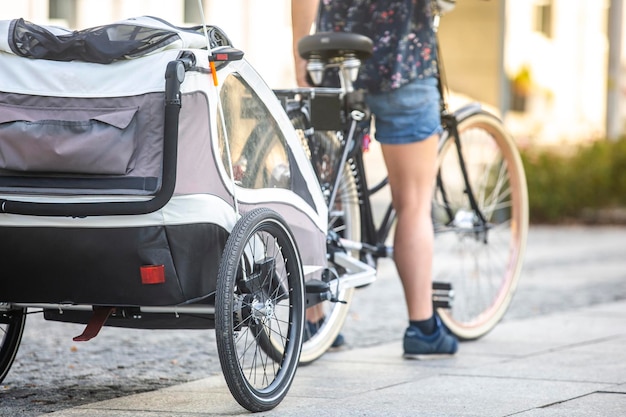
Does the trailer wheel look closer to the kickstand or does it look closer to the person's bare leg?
the kickstand

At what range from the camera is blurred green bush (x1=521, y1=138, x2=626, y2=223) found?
12.8 metres

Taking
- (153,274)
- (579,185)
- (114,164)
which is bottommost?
(579,185)

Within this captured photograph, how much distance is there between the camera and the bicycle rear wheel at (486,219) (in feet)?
17.5

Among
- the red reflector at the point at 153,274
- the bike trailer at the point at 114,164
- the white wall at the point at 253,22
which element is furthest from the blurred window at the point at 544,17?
the red reflector at the point at 153,274

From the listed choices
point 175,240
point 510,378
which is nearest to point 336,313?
point 510,378

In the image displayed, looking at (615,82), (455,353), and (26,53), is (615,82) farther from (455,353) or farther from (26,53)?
(26,53)

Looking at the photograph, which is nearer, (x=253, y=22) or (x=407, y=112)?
(x=407, y=112)

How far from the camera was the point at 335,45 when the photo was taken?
4387 mm

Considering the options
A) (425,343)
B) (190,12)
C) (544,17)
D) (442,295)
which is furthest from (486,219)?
(544,17)

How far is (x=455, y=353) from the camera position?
4.91m

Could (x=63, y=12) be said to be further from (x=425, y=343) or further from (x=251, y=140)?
(x=251, y=140)

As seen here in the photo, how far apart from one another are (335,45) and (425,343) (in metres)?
1.21

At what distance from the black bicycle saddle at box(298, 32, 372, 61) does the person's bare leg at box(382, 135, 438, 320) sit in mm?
437

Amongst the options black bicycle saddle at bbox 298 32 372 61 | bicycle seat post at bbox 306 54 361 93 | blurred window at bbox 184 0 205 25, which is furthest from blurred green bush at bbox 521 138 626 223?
black bicycle saddle at bbox 298 32 372 61
